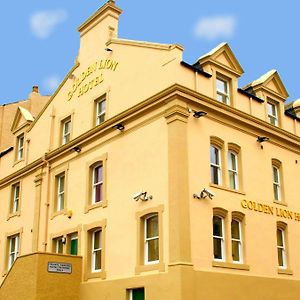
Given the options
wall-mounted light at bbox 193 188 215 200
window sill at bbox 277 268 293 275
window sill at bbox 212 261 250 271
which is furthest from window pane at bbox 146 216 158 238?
window sill at bbox 277 268 293 275

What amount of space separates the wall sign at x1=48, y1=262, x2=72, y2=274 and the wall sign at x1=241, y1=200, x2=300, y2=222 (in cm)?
804

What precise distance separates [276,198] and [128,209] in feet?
23.9

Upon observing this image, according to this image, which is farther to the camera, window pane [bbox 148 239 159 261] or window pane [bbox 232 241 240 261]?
window pane [bbox 232 241 240 261]

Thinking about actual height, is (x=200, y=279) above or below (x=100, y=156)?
below

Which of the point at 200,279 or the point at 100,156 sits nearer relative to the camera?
the point at 200,279

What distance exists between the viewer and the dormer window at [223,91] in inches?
910

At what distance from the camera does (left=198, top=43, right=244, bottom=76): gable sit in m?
22.9

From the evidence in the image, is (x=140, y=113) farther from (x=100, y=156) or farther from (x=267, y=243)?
(x=267, y=243)

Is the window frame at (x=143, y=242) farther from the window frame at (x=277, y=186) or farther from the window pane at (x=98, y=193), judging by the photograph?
the window frame at (x=277, y=186)

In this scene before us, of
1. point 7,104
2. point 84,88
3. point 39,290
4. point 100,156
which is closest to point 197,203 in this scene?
point 100,156

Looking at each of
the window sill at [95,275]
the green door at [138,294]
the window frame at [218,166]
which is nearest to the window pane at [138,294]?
the green door at [138,294]

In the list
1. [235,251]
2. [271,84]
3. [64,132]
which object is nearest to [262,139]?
[271,84]

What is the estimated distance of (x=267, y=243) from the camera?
2244cm

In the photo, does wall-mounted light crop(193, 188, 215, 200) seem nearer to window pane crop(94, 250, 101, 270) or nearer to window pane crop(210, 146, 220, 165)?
window pane crop(210, 146, 220, 165)
